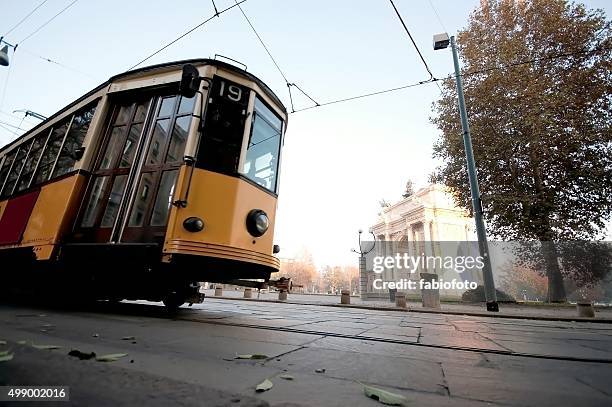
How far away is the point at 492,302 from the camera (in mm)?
9594

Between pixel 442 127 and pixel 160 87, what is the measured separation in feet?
58.3

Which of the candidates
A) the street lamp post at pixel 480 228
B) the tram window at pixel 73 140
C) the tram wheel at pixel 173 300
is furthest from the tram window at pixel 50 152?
the street lamp post at pixel 480 228

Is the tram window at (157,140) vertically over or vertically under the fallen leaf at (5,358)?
over

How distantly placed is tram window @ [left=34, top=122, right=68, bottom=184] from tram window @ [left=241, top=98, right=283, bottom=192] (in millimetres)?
3559

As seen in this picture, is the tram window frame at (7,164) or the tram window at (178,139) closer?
the tram window at (178,139)

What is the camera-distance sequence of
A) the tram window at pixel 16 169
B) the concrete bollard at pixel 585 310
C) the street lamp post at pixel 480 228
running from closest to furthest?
the tram window at pixel 16 169 → the concrete bollard at pixel 585 310 → the street lamp post at pixel 480 228

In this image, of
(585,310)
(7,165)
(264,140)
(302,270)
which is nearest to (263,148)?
(264,140)

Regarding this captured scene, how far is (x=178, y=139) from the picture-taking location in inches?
170

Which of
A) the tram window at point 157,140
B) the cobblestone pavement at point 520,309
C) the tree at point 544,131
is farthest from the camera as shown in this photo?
the tree at point 544,131

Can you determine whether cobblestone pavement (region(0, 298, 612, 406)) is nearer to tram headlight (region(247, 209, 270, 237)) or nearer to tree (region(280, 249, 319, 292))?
tram headlight (region(247, 209, 270, 237))

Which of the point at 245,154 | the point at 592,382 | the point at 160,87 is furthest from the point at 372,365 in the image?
the point at 160,87

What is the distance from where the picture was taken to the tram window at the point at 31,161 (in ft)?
19.7

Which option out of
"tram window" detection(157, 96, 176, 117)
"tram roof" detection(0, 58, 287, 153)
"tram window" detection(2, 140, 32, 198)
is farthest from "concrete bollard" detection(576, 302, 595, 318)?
"tram window" detection(2, 140, 32, 198)

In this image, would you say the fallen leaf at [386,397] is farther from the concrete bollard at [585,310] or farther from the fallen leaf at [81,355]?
the concrete bollard at [585,310]
